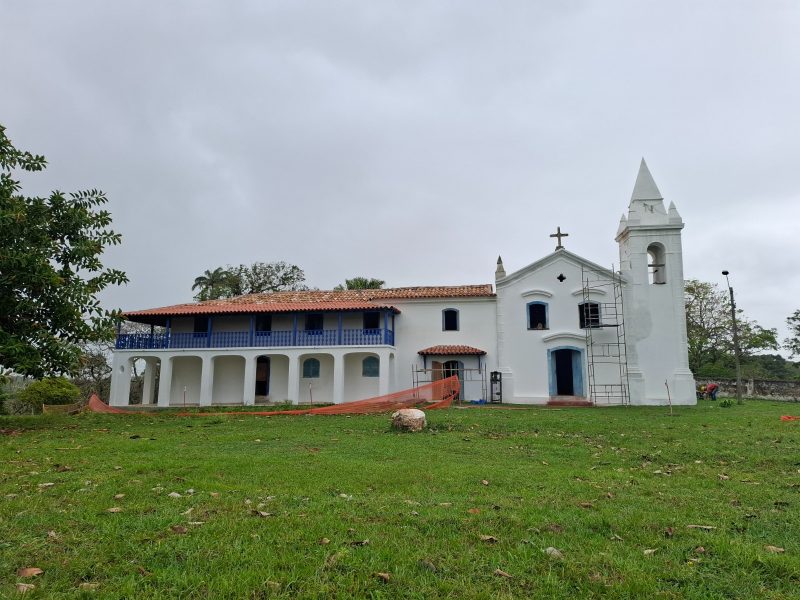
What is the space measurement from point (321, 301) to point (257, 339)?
12.6 ft

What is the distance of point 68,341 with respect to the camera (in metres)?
14.2

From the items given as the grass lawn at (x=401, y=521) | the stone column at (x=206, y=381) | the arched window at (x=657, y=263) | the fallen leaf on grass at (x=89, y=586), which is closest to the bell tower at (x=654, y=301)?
the arched window at (x=657, y=263)

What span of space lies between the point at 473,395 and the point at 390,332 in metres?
5.13

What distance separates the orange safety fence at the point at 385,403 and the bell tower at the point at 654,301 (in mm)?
8720

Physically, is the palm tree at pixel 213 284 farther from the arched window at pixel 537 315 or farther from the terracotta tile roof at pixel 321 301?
the arched window at pixel 537 315

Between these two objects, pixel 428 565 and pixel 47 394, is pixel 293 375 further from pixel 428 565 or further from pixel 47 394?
pixel 428 565

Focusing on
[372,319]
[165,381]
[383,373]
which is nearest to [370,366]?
[383,373]

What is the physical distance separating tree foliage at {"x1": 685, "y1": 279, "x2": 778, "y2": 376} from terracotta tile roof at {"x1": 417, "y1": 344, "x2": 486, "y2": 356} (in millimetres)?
18979

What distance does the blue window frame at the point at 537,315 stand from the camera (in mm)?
25688

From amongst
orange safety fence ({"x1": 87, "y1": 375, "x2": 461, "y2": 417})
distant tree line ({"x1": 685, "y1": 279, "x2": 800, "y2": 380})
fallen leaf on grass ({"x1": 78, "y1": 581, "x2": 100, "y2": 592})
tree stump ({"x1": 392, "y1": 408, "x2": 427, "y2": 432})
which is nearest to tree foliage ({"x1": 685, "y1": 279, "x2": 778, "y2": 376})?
distant tree line ({"x1": 685, "y1": 279, "x2": 800, "y2": 380})

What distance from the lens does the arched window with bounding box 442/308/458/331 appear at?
87.7 feet

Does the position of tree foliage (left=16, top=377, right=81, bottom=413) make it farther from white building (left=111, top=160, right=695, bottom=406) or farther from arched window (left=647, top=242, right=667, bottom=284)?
arched window (left=647, top=242, right=667, bottom=284)

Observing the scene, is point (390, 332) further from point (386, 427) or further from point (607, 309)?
point (386, 427)

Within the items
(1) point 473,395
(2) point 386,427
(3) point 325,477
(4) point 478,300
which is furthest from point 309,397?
A: (3) point 325,477
